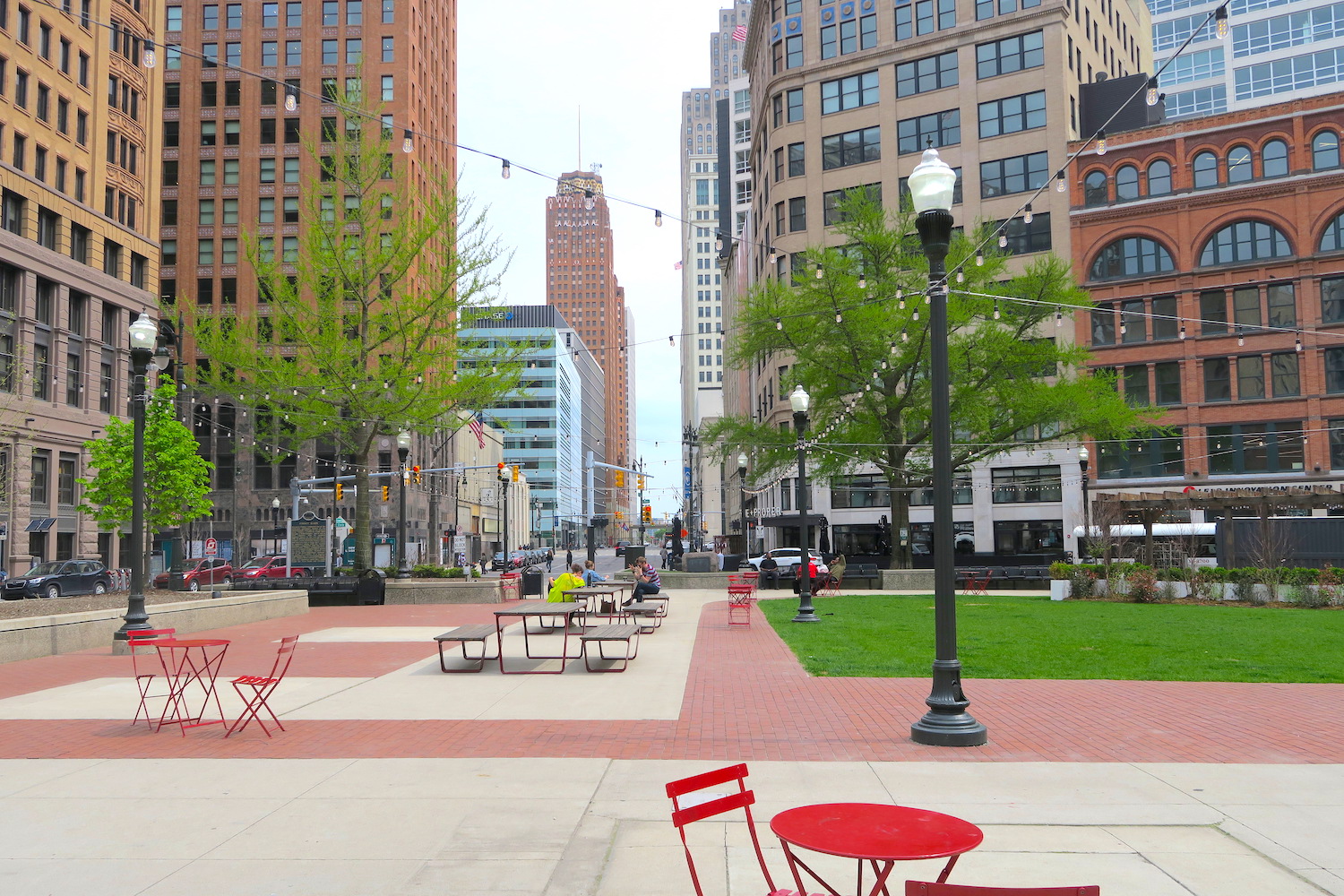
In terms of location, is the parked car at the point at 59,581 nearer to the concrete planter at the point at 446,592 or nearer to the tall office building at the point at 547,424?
the concrete planter at the point at 446,592

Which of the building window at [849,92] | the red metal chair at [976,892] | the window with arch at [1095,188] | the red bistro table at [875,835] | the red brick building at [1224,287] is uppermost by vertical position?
the building window at [849,92]

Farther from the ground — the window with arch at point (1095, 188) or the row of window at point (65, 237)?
the window with arch at point (1095, 188)

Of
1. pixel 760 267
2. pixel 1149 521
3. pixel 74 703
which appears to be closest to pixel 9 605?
pixel 74 703

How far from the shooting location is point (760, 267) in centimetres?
7256

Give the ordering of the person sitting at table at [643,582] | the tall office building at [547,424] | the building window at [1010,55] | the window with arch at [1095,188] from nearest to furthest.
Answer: the person sitting at table at [643,582] → the building window at [1010,55] → the window with arch at [1095,188] → the tall office building at [547,424]

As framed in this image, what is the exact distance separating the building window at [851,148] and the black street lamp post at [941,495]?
168 feet

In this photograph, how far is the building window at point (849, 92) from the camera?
192 feet

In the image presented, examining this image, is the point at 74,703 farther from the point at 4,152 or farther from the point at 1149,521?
the point at 4,152

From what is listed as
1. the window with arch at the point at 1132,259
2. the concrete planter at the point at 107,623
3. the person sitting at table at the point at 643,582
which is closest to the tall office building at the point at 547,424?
the window with arch at the point at 1132,259

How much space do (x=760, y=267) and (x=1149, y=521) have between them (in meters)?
44.0

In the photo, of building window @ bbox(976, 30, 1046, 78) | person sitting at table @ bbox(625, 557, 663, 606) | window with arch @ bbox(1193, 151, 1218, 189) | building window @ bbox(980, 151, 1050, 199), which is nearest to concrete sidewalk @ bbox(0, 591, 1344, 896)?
person sitting at table @ bbox(625, 557, 663, 606)

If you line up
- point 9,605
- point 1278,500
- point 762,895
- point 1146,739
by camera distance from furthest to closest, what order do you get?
point 1278,500 → point 9,605 → point 1146,739 → point 762,895

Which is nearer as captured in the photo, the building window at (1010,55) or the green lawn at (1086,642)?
the green lawn at (1086,642)

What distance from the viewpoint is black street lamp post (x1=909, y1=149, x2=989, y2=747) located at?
8.82 m
